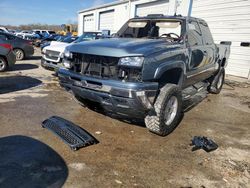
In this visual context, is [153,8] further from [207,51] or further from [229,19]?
[207,51]

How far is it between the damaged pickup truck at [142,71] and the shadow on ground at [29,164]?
1139mm

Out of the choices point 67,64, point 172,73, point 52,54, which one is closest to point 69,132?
point 67,64

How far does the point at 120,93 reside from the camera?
11.7 feet

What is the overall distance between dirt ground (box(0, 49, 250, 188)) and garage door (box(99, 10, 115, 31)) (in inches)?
762

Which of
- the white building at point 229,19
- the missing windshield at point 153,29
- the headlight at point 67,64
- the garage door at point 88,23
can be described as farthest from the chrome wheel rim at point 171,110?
the garage door at point 88,23

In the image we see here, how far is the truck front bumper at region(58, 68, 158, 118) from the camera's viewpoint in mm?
3534

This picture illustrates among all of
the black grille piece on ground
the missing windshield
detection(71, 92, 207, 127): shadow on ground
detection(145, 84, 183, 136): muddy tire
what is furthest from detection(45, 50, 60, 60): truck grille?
detection(145, 84, 183, 136): muddy tire

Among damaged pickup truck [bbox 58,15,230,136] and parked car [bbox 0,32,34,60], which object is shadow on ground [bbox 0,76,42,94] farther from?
parked car [bbox 0,32,34,60]

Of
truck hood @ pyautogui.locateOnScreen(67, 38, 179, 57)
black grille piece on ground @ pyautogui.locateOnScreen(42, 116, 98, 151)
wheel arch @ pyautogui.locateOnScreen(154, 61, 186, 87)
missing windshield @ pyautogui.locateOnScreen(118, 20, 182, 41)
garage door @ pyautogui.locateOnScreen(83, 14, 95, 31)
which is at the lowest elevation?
black grille piece on ground @ pyautogui.locateOnScreen(42, 116, 98, 151)

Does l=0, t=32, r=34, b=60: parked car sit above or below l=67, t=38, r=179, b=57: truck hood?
below

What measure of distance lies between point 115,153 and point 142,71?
127 centimetres

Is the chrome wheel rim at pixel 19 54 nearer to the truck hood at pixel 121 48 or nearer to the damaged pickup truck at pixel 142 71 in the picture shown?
the damaged pickup truck at pixel 142 71

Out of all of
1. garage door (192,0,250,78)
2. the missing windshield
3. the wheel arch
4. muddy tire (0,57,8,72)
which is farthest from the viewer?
garage door (192,0,250,78)

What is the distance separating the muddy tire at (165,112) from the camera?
3957 mm
